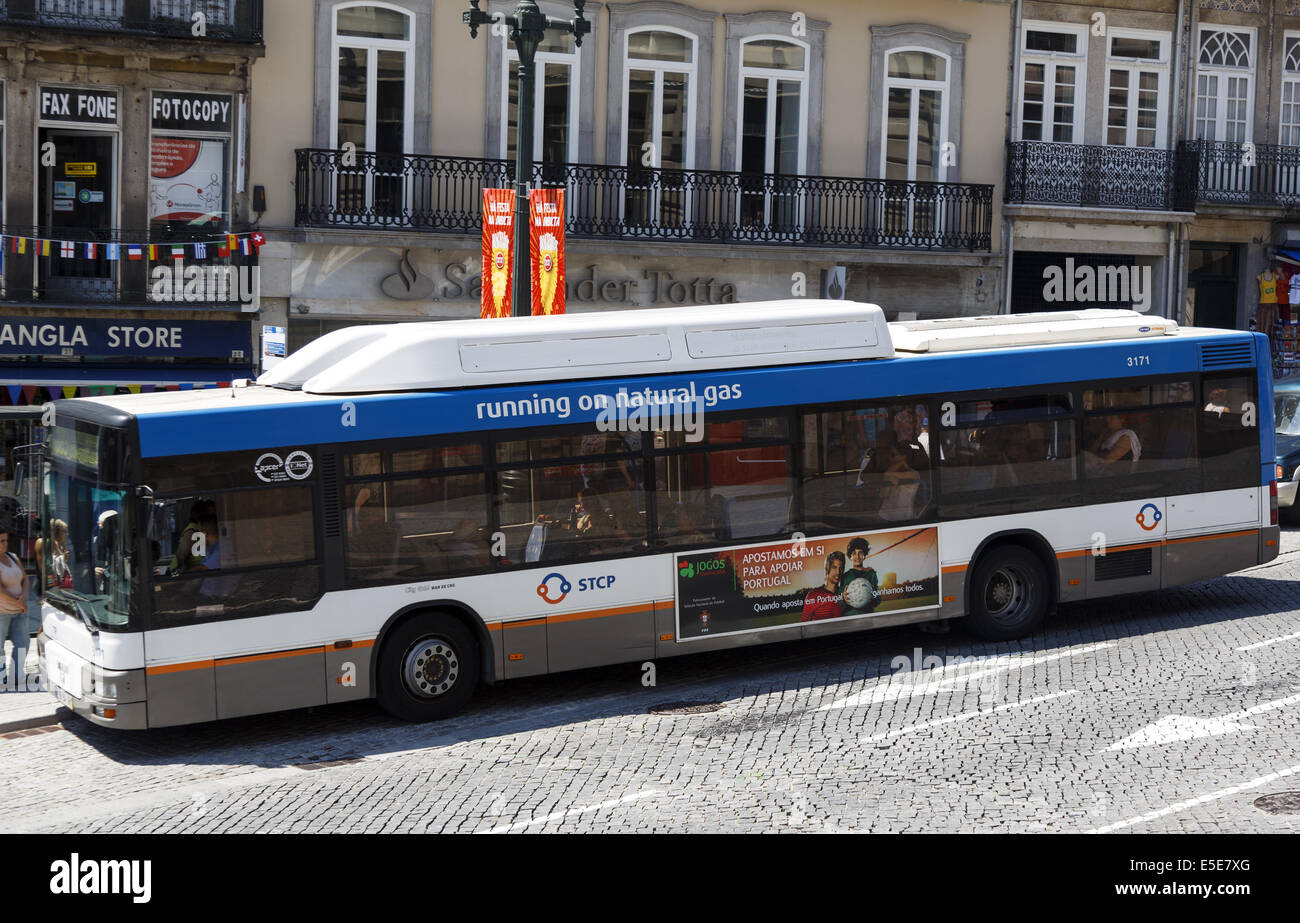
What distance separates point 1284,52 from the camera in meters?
28.2

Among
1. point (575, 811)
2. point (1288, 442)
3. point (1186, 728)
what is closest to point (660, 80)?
point (1288, 442)

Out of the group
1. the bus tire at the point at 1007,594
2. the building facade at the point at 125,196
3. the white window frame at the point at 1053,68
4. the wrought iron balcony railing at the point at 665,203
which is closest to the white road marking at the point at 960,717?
the bus tire at the point at 1007,594

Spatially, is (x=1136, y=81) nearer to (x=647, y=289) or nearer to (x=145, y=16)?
(x=647, y=289)

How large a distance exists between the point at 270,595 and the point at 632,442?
315cm

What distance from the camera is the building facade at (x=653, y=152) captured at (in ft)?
72.0

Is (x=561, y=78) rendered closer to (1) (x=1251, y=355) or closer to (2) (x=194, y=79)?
(2) (x=194, y=79)

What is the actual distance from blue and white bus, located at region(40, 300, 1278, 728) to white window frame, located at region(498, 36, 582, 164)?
9633 mm

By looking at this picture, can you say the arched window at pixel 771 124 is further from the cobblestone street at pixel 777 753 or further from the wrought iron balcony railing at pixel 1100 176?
the cobblestone street at pixel 777 753

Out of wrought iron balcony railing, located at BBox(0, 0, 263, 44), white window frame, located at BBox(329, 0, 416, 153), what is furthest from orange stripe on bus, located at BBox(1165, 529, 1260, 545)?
wrought iron balcony railing, located at BBox(0, 0, 263, 44)

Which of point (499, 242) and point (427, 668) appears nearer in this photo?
point (427, 668)

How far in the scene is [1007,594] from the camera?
15016 millimetres

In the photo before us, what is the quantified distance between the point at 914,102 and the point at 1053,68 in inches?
107

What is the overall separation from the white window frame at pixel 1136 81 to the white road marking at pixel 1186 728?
669 inches

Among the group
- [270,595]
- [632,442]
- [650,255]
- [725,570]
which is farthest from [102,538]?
[650,255]
